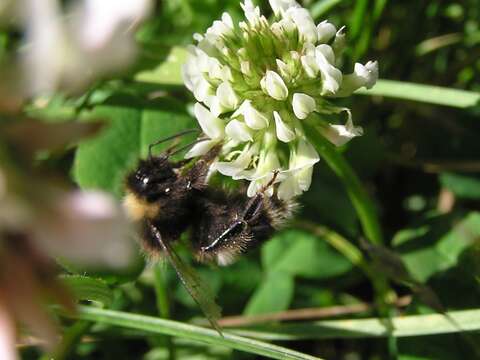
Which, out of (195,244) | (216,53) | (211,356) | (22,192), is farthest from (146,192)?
(22,192)

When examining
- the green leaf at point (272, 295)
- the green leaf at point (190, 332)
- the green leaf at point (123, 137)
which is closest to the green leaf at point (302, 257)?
the green leaf at point (272, 295)

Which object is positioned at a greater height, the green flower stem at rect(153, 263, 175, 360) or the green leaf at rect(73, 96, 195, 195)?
the green leaf at rect(73, 96, 195, 195)

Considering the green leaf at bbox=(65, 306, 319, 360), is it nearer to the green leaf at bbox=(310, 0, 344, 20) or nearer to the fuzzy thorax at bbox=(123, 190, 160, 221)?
the fuzzy thorax at bbox=(123, 190, 160, 221)

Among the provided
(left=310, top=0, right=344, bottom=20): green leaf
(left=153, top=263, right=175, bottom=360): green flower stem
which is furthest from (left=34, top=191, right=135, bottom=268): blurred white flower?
(left=310, top=0, right=344, bottom=20): green leaf

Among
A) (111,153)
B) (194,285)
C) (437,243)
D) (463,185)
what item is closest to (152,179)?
(194,285)

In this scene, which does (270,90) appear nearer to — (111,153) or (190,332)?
(190,332)

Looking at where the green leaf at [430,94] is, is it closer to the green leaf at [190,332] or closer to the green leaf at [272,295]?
the green leaf at [272,295]
